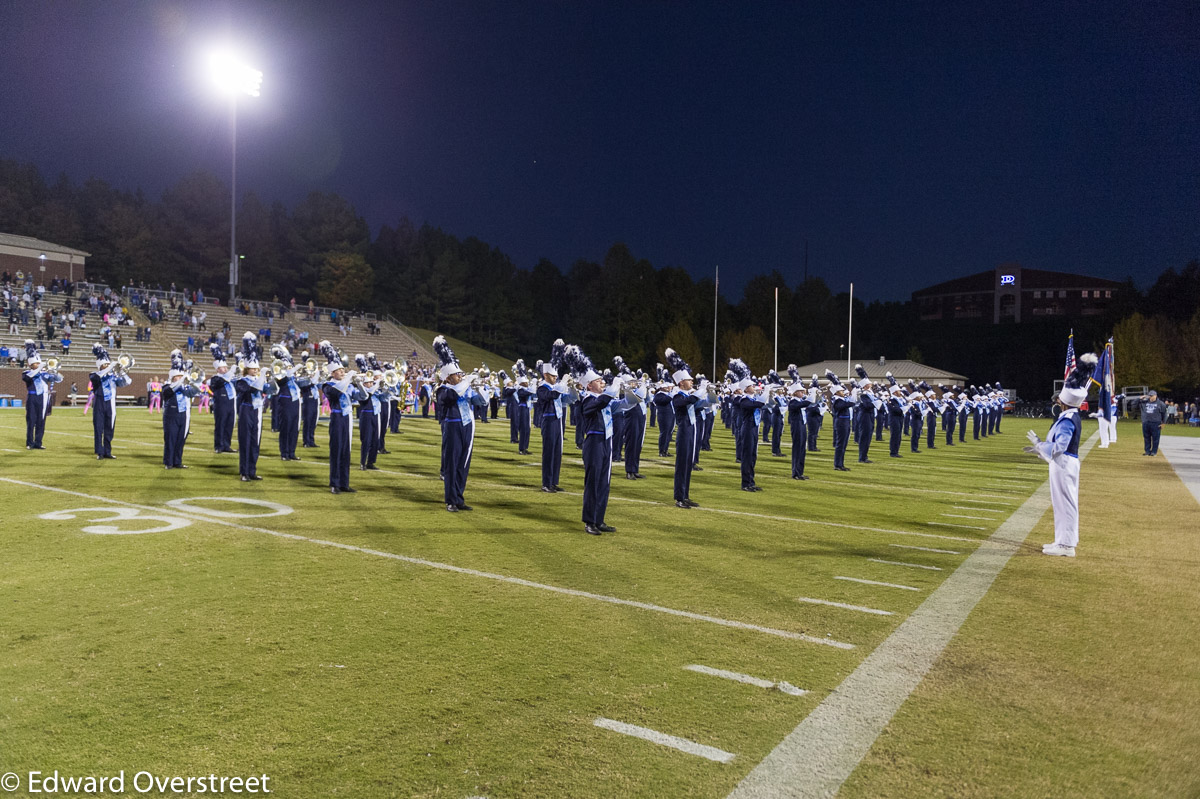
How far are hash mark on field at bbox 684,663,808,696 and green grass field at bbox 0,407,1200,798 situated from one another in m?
0.05

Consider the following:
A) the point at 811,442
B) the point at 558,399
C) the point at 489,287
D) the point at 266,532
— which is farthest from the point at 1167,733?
the point at 489,287

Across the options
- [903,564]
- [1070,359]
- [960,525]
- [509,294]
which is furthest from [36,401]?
[509,294]

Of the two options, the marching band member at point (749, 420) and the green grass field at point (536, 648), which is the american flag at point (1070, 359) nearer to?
the green grass field at point (536, 648)

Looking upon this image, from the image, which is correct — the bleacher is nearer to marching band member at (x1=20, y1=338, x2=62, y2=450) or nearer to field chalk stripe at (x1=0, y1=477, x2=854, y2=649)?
marching band member at (x1=20, y1=338, x2=62, y2=450)

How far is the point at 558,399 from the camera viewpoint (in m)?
13.4

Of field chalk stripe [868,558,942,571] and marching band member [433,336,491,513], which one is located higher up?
marching band member [433,336,491,513]

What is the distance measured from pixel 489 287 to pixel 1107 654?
76962 mm

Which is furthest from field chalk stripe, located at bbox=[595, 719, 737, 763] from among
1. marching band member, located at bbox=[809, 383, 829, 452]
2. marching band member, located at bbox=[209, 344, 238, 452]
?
marching band member, located at bbox=[209, 344, 238, 452]

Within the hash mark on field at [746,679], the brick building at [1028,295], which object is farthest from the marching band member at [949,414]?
the brick building at [1028,295]

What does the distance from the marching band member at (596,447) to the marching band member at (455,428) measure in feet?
5.06

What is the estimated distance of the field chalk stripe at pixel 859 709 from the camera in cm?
321

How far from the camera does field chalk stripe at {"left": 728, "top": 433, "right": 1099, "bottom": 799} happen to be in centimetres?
321

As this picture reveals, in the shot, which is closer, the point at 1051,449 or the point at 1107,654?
the point at 1107,654

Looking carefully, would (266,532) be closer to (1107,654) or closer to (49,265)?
(1107,654)
